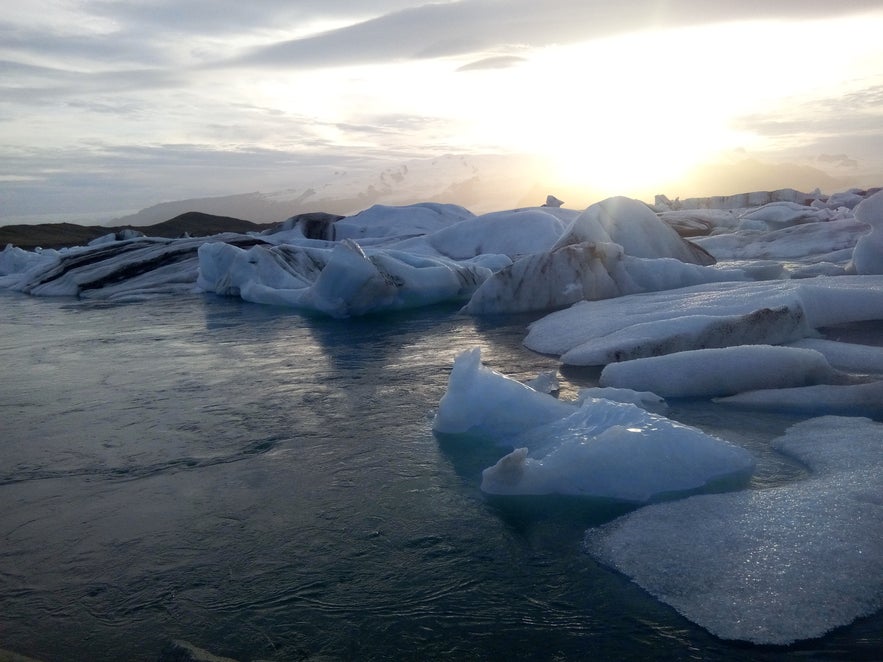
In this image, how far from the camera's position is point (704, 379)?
4910 millimetres

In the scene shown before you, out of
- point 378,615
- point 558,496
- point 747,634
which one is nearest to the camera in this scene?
point 747,634

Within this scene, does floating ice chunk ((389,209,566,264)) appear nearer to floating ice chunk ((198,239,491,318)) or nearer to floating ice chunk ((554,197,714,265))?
floating ice chunk ((198,239,491,318))

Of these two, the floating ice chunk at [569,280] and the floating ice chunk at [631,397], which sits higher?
the floating ice chunk at [569,280]

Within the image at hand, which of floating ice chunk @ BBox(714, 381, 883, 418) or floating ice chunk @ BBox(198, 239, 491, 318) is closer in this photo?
floating ice chunk @ BBox(714, 381, 883, 418)

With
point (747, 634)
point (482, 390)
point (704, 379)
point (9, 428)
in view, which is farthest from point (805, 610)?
point (9, 428)

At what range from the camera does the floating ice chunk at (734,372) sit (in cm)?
484

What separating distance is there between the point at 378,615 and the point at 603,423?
178 centimetres

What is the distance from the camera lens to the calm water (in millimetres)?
2305

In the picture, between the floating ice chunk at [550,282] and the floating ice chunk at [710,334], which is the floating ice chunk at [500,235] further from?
the floating ice chunk at [710,334]

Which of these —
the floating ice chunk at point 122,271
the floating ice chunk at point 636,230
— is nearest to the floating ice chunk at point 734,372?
the floating ice chunk at point 636,230

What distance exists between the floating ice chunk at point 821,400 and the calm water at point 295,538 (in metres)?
0.23

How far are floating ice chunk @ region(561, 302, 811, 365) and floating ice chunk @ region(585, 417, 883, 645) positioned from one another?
233cm

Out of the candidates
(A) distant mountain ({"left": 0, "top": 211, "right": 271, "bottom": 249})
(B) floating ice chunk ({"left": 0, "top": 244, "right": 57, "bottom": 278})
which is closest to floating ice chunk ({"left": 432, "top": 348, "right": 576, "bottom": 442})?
(B) floating ice chunk ({"left": 0, "top": 244, "right": 57, "bottom": 278})

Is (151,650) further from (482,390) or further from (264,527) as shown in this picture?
(482,390)
